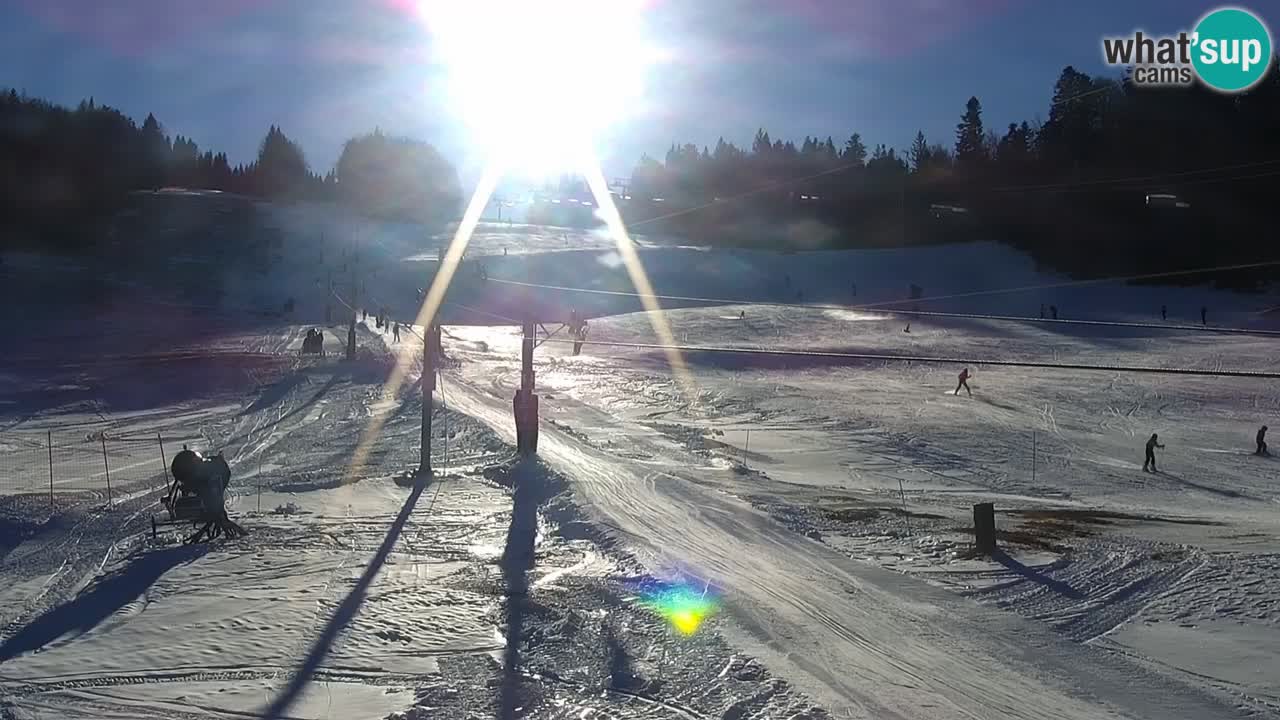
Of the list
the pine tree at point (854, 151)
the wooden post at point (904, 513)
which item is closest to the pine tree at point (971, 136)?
the pine tree at point (854, 151)

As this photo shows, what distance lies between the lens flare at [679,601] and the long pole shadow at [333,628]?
11.2 ft

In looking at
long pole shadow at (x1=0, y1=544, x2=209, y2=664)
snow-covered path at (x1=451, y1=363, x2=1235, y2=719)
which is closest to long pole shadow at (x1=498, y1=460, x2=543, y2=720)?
snow-covered path at (x1=451, y1=363, x2=1235, y2=719)

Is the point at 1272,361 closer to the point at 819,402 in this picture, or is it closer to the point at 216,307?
the point at 819,402

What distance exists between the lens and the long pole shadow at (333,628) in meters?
9.49

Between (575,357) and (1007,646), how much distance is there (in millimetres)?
46261

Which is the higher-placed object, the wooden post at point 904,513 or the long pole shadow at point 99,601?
the long pole shadow at point 99,601

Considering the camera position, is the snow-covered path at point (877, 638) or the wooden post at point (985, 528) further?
the wooden post at point (985, 528)

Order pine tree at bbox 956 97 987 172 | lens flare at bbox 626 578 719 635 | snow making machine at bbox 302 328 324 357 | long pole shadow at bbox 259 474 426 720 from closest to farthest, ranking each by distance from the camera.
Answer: long pole shadow at bbox 259 474 426 720 → lens flare at bbox 626 578 719 635 → snow making machine at bbox 302 328 324 357 → pine tree at bbox 956 97 987 172

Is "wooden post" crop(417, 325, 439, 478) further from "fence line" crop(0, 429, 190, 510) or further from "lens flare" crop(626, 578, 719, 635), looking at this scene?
"lens flare" crop(626, 578, 719, 635)

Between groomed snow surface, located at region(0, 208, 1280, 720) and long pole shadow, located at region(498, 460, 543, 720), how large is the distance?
7cm

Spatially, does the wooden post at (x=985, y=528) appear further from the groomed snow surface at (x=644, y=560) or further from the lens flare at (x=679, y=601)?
the lens flare at (x=679, y=601)

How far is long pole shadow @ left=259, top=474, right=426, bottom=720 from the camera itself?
31.1 ft

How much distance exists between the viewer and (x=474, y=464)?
75.7 feet

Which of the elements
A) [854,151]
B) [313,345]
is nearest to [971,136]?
[854,151]
